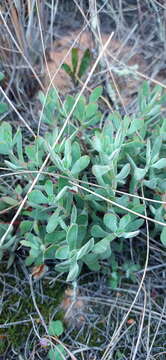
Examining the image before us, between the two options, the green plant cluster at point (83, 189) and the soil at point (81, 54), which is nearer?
the green plant cluster at point (83, 189)

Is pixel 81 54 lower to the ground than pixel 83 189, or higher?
higher

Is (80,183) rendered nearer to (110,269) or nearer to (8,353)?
(110,269)

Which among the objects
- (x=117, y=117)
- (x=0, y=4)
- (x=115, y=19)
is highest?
(x=0, y=4)

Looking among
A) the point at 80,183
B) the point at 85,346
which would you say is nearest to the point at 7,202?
the point at 80,183

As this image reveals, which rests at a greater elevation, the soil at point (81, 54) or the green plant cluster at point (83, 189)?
the soil at point (81, 54)

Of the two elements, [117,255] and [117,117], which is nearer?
[117,117]

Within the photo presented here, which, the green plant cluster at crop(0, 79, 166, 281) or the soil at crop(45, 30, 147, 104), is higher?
the soil at crop(45, 30, 147, 104)

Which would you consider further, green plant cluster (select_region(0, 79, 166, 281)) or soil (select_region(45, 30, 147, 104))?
soil (select_region(45, 30, 147, 104))

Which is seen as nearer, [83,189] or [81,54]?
[83,189]
